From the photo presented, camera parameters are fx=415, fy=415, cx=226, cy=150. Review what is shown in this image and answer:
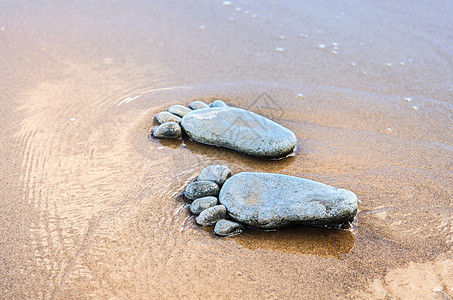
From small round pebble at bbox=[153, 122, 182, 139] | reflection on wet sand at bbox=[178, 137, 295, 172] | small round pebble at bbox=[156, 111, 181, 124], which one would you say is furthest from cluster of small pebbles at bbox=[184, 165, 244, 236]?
small round pebble at bbox=[156, 111, 181, 124]

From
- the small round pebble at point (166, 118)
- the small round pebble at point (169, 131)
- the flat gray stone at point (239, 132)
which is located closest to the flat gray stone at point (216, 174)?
the flat gray stone at point (239, 132)

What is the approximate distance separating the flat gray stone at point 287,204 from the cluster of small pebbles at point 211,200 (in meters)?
0.05

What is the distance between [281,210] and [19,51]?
367 centimetres

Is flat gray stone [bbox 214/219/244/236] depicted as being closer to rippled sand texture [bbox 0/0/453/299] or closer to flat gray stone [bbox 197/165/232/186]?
rippled sand texture [bbox 0/0/453/299]

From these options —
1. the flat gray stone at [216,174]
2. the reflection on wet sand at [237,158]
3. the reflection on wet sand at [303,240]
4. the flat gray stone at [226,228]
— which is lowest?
the reflection on wet sand at [237,158]

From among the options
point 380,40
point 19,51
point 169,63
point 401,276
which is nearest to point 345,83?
point 380,40

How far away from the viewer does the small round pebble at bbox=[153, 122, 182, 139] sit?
332 centimetres

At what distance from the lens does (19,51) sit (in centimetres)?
459

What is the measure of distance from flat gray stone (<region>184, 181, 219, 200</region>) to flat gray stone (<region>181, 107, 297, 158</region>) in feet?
1.90

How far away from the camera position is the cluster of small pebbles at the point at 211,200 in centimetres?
247

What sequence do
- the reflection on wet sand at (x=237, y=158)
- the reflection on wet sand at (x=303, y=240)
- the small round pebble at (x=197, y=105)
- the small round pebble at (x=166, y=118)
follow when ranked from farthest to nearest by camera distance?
the small round pebble at (x=197, y=105) → the small round pebble at (x=166, y=118) → the reflection on wet sand at (x=237, y=158) → the reflection on wet sand at (x=303, y=240)

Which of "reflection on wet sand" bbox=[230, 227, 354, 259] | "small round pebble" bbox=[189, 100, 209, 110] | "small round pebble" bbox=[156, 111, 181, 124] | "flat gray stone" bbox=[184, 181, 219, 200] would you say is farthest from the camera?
"small round pebble" bbox=[189, 100, 209, 110]

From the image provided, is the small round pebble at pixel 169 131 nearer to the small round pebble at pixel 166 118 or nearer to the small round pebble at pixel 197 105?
the small round pebble at pixel 166 118

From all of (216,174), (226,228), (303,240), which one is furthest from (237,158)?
(303,240)
